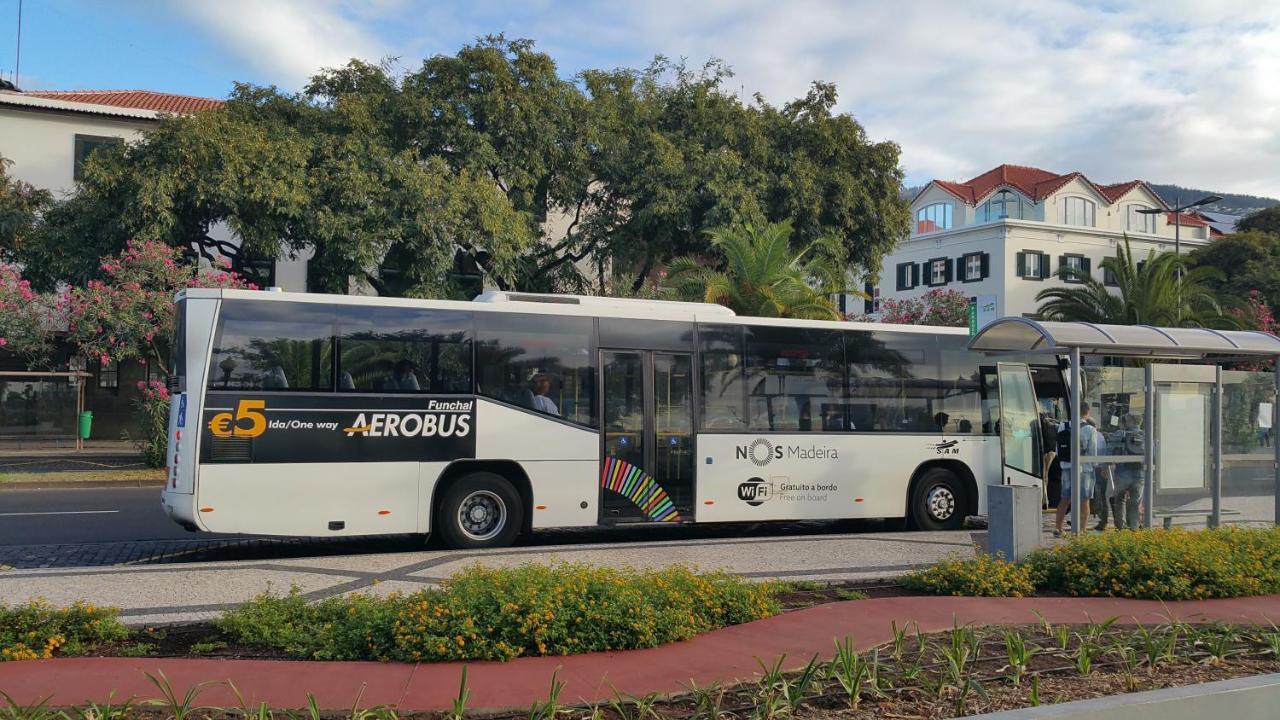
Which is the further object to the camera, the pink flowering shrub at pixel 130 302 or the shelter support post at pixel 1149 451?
the pink flowering shrub at pixel 130 302

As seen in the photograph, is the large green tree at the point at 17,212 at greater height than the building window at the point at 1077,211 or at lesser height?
lesser

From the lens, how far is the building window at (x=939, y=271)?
66.7m

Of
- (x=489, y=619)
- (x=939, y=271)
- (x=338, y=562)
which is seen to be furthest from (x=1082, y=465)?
(x=939, y=271)

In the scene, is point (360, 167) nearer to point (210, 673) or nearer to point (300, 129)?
point (300, 129)

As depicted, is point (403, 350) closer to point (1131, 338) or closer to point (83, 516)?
point (83, 516)

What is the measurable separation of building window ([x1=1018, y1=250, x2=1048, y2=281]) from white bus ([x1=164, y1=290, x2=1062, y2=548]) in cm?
5064

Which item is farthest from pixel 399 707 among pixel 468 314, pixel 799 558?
pixel 468 314

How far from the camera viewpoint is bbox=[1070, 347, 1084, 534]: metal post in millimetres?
12766

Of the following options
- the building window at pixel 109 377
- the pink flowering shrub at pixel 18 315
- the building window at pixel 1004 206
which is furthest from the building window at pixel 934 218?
the pink flowering shrub at pixel 18 315

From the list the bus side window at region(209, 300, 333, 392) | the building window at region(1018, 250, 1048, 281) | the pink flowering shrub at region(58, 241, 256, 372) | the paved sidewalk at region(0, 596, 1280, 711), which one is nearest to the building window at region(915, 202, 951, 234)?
the building window at region(1018, 250, 1048, 281)

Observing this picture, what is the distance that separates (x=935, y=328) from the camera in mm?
15555

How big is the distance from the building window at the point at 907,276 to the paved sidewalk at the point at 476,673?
62824mm

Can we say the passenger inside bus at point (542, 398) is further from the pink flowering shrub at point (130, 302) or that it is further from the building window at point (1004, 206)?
the building window at point (1004, 206)

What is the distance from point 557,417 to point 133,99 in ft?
119
